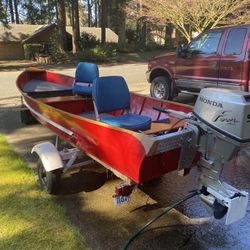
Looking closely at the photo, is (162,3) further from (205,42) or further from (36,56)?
(36,56)

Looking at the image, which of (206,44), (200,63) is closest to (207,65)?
(200,63)

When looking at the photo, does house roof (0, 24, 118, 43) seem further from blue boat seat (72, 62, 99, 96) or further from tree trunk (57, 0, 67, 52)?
blue boat seat (72, 62, 99, 96)

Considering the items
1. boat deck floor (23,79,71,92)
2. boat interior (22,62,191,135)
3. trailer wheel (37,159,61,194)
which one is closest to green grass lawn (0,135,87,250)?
trailer wheel (37,159,61,194)

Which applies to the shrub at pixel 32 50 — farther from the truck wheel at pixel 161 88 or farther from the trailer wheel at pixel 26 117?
the trailer wheel at pixel 26 117

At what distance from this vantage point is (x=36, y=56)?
29.0 meters

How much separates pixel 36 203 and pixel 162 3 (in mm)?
14255

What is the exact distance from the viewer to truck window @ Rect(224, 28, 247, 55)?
291 inches

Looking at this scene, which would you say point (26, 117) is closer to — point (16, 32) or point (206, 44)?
point (206, 44)

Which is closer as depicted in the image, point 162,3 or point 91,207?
point 91,207

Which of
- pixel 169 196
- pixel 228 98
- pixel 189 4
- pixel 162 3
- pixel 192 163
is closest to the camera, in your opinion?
pixel 228 98

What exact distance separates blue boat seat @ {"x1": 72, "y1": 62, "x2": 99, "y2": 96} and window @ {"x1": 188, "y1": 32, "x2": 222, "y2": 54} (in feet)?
10.5

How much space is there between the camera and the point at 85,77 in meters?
6.36

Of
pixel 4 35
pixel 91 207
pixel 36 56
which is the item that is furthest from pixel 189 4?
pixel 4 35

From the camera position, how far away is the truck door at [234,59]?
24.0 ft
